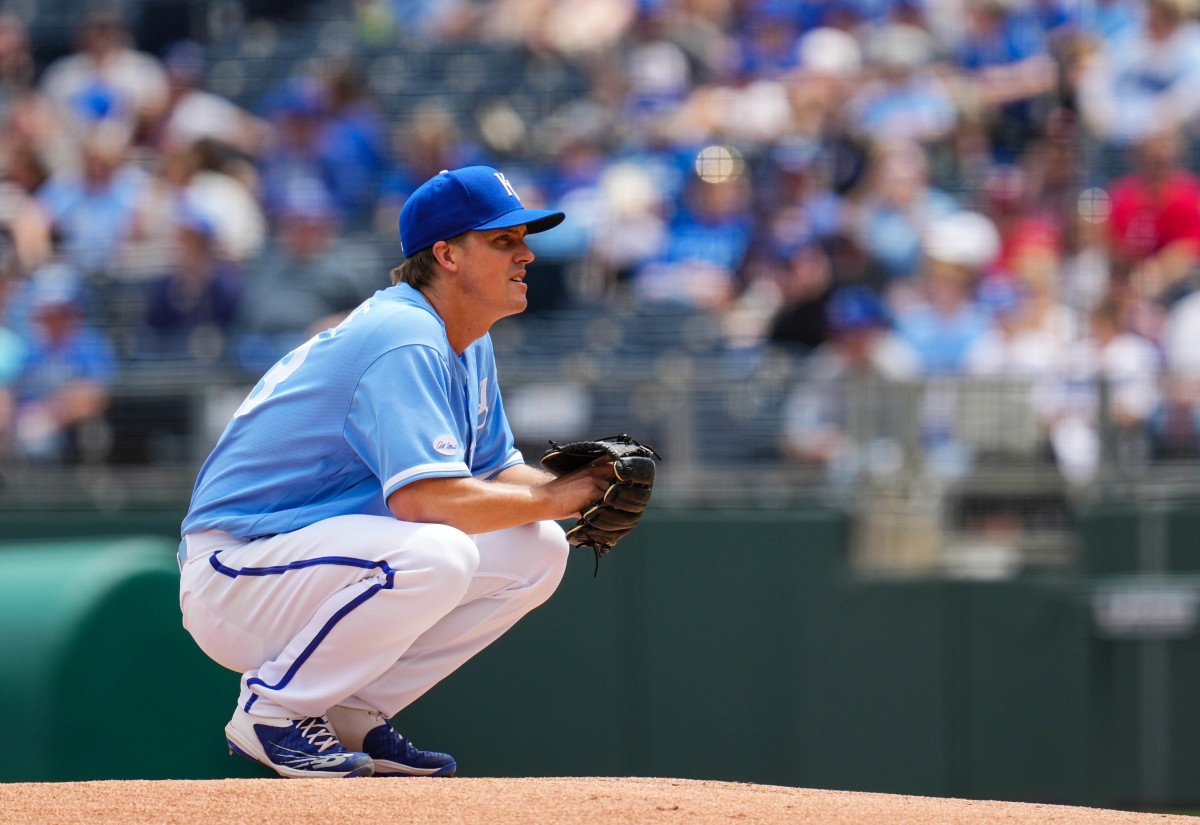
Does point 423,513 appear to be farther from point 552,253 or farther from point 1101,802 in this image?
point 552,253

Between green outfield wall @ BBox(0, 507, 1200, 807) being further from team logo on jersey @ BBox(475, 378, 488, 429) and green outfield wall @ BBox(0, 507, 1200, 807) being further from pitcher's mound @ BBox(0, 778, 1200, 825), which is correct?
pitcher's mound @ BBox(0, 778, 1200, 825)

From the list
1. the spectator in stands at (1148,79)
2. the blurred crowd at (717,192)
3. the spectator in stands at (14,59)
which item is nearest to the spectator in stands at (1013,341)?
the blurred crowd at (717,192)

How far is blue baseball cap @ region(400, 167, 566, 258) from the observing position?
339 centimetres

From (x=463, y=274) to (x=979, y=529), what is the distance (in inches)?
125

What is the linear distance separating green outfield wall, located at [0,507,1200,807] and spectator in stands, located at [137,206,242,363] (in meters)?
1.64

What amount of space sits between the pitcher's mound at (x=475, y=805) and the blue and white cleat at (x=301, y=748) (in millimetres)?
116

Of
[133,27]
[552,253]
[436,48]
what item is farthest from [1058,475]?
[133,27]

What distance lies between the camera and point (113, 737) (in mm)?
4496

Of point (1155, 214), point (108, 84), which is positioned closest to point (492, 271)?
point (1155, 214)

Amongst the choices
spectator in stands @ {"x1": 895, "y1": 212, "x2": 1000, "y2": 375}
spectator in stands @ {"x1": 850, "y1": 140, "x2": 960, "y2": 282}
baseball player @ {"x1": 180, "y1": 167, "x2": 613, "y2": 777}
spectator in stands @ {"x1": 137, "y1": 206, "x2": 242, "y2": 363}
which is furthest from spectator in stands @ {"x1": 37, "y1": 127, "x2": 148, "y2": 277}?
baseball player @ {"x1": 180, "y1": 167, "x2": 613, "y2": 777}

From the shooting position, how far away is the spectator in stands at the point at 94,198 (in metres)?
8.21

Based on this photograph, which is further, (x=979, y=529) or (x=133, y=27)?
(x=133, y=27)

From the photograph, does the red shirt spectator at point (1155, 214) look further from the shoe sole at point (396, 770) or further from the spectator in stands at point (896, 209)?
the shoe sole at point (396, 770)

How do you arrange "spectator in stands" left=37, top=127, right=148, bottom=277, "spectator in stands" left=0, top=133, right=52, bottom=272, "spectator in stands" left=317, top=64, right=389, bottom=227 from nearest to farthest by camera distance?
"spectator in stands" left=0, top=133, right=52, bottom=272, "spectator in stands" left=37, top=127, right=148, bottom=277, "spectator in stands" left=317, top=64, right=389, bottom=227
